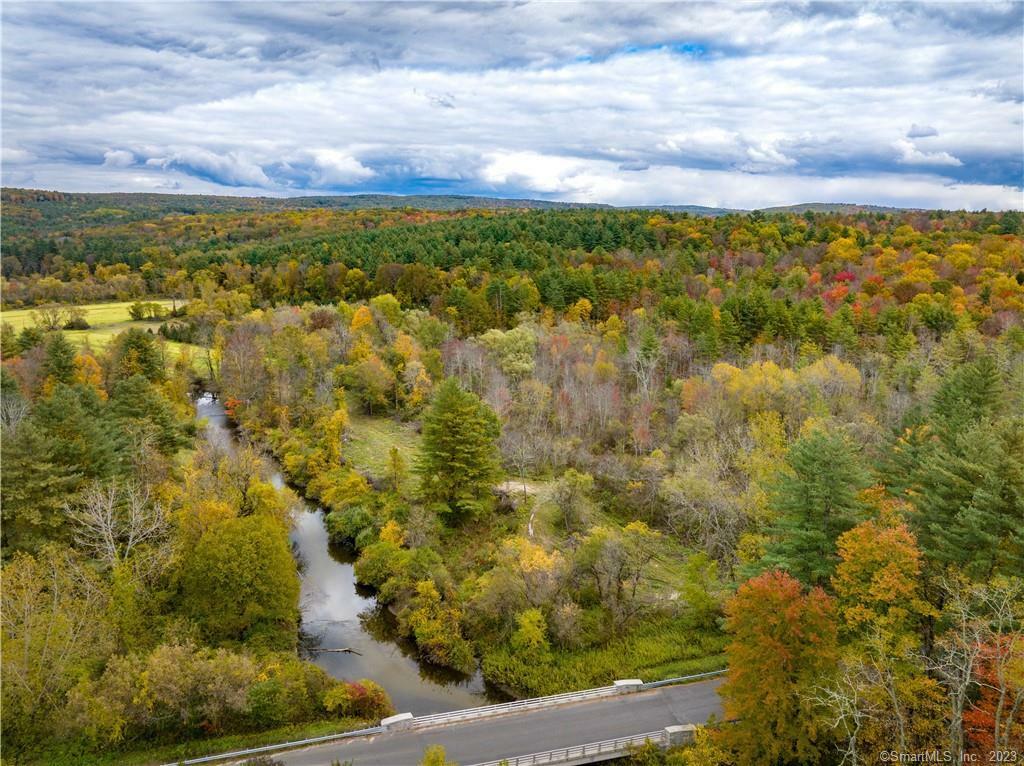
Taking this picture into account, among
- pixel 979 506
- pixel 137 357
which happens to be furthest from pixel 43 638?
pixel 137 357

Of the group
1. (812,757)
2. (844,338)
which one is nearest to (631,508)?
(812,757)

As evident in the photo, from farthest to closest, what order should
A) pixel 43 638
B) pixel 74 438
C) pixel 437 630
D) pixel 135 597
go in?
1. pixel 74 438
2. pixel 437 630
3. pixel 135 597
4. pixel 43 638

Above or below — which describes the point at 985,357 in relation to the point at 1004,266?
below

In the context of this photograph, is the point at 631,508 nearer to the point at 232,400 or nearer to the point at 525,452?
the point at 525,452

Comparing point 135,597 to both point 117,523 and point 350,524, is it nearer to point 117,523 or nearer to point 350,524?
point 117,523

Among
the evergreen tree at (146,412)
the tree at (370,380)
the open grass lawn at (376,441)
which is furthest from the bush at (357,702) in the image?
the tree at (370,380)

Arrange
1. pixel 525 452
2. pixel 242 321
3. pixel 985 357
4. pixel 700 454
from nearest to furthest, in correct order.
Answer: pixel 985 357 < pixel 700 454 < pixel 525 452 < pixel 242 321
